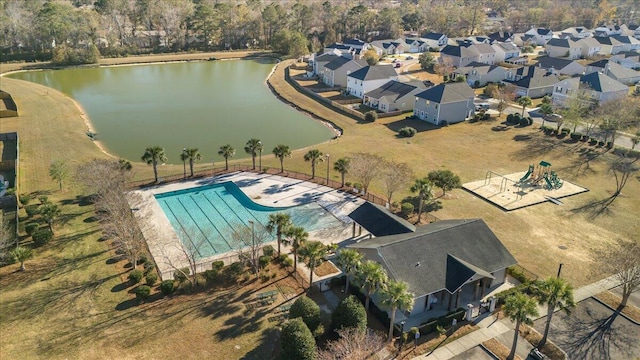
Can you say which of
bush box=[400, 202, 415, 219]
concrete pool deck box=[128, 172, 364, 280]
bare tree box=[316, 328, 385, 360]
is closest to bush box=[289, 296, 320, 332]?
bare tree box=[316, 328, 385, 360]

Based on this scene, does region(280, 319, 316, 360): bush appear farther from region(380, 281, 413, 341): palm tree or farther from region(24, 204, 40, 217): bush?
region(24, 204, 40, 217): bush

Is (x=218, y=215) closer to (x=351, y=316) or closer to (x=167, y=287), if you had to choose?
(x=167, y=287)

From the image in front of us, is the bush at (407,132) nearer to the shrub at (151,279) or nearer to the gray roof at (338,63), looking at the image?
the gray roof at (338,63)

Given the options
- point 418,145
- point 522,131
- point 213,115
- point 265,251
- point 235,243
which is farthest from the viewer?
point 213,115

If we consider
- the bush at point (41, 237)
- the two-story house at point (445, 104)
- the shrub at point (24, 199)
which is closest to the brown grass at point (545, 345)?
the bush at point (41, 237)

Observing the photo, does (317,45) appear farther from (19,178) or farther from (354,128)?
(19,178)

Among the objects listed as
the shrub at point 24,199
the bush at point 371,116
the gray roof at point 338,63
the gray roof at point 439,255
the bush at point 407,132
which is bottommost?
the shrub at point 24,199

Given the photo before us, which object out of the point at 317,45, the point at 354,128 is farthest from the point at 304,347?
the point at 317,45
